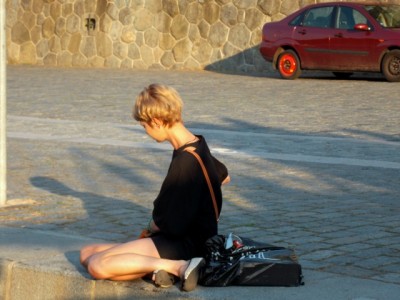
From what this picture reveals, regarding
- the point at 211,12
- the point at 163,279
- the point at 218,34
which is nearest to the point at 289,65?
the point at 218,34

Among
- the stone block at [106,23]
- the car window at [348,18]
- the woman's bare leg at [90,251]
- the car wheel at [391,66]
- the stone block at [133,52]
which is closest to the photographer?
the woman's bare leg at [90,251]

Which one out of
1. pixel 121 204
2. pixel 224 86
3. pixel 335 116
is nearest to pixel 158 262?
pixel 121 204

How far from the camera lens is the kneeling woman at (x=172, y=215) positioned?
5123mm

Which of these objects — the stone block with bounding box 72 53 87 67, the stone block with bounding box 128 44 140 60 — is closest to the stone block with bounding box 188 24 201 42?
the stone block with bounding box 128 44 140 60

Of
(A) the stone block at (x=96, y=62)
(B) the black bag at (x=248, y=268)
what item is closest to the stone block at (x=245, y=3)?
(A) the stone block at (x=96, y=62)

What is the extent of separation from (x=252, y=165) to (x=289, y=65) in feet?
36.9

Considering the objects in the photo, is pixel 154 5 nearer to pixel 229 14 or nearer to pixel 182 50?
pixel 182 50

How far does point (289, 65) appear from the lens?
20875 mm

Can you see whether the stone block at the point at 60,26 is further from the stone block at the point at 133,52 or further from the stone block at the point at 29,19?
the stone block at the point at 133,52

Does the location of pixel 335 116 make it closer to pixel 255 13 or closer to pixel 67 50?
pixel 255 13

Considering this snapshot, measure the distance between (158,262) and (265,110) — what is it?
32.9 ft

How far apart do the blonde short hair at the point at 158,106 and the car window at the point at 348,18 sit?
1509cm

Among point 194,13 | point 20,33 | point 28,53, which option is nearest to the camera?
point 194,13

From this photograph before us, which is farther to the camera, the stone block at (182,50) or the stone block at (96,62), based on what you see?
the stone block at (96,62)
